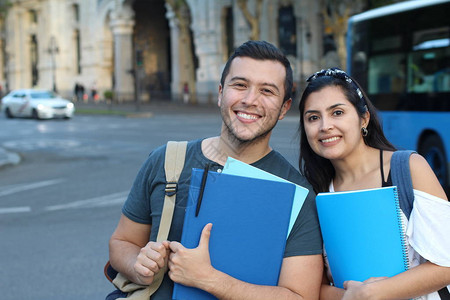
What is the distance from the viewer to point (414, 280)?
2.36 m

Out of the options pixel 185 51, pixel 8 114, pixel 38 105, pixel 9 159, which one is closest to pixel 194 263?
pixel 9 159

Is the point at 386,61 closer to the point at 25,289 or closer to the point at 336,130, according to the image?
the point at 25,289

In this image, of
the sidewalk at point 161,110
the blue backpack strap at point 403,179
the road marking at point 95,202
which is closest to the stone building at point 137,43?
the sidewalk at point 161,110

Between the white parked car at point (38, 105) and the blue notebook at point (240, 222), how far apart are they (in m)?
31.7

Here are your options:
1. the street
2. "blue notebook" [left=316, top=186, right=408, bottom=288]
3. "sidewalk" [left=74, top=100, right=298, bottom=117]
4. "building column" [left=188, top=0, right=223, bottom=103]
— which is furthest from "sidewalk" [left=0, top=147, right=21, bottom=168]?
"building column" [left=188, top=0, right=223, bottom=103]

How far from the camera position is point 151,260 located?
2.40 meters

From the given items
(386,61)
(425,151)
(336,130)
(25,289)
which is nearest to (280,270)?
(336,130)

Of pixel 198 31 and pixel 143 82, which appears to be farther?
pixel 143 82

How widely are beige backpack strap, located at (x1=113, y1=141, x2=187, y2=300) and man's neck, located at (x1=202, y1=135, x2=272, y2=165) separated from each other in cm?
14

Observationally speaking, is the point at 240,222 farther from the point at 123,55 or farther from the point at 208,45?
the point at 123,55

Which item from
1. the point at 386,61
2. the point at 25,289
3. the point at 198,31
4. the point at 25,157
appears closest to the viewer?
the point at 25,289

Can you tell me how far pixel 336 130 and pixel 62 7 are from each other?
196ft

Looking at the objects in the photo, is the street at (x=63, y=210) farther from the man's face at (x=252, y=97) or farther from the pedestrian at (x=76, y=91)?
the pedestrian at (x=76, y=91)

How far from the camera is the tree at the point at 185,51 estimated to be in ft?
138
